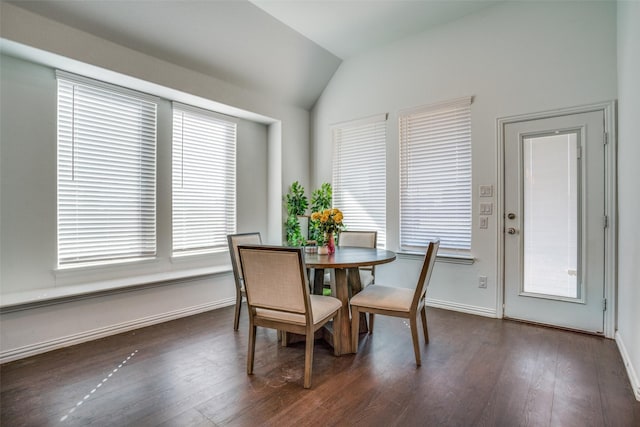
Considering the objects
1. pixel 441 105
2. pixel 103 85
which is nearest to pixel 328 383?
pixel 441 105

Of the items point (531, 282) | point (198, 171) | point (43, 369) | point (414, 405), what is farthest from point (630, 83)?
point (43, 369)

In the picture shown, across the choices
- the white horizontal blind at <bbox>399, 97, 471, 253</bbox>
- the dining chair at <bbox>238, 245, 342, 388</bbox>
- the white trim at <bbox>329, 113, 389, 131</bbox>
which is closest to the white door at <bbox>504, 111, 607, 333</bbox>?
the white horizontal blind at <bbox>399, 97, 471, 253</bbox>

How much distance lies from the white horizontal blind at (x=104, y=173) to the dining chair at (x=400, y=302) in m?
2.46

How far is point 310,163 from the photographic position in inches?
203

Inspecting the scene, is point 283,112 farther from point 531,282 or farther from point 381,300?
point 531,282

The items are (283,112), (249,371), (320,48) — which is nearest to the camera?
(249,371)

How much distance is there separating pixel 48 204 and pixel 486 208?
4.33 meters

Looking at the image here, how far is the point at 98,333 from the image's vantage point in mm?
2955

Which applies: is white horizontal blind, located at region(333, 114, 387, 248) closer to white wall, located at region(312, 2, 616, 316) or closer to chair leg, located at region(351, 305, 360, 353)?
white wall, located at region(312, 2, 616, 316)

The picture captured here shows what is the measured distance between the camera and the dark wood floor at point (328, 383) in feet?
5.95

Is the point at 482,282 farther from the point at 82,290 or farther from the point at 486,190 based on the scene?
the point at 82,290

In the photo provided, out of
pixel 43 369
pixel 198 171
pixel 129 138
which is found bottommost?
pixel 43 369

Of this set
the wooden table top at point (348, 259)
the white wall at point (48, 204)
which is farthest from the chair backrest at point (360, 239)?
the white wall at point (48, 204)

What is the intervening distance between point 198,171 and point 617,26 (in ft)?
14.8
